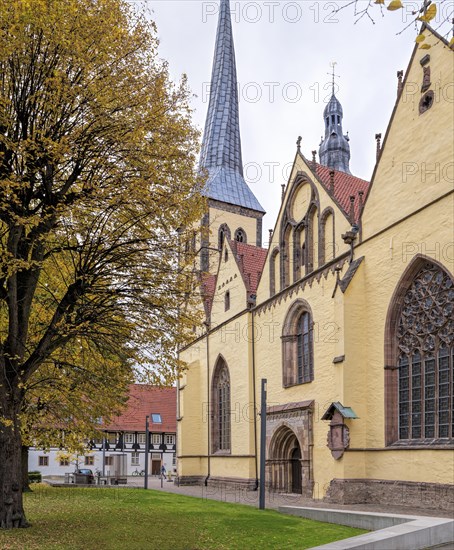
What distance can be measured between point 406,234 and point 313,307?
19.1ft

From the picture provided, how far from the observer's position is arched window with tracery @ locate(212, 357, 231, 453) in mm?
31312

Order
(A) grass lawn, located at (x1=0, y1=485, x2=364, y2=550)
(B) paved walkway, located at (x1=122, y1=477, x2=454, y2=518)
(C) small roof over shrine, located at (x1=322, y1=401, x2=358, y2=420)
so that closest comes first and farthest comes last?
1. (A) grass lawn, located at (x1=0, y1=485, x2=364, y2=550)
2. (B) paved walkway, located at (x1=122, y1=477, x2=454, y2=518)
3. (C) small roof over shrine, located at (x1=322, y1=401, x2=358, y2=420)

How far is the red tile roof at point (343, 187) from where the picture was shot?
21652 millimetres

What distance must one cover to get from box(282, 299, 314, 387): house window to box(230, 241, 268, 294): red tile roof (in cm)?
427

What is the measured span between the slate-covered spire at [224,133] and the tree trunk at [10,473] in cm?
3578

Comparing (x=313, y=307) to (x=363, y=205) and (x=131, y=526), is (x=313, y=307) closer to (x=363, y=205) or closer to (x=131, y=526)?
(x=363, y=205)

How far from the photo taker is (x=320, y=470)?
2077 cm

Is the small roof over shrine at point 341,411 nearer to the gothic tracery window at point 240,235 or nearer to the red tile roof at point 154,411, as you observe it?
the gothic tracery window at point 240,235

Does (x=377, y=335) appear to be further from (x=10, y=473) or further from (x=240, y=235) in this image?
(x=240, y=235)

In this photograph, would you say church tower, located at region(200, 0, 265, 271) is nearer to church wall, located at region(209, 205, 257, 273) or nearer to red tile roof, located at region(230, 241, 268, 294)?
church wall, located at region(209, 205, 257, 273)

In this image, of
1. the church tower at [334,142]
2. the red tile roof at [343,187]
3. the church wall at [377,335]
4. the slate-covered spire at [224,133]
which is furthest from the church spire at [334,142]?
the church wall at [377,335]

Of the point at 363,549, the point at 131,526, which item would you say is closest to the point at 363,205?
the point at 131,526

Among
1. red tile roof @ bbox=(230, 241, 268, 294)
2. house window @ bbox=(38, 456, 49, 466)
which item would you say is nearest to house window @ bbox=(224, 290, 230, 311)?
red tile roof @ bbox=(230, 241, 268, 294)

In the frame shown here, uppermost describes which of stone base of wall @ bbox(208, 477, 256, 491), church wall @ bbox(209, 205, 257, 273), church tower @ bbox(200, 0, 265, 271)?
church tower @ bbox(200, 0, 265, 271)
